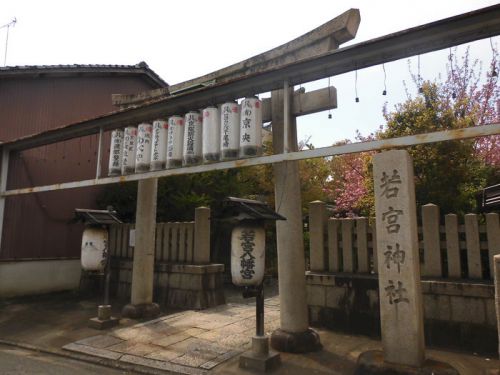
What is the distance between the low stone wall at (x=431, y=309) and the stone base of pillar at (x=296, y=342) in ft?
4.22

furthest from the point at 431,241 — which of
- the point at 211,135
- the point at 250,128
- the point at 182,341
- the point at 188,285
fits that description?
the point at 188,285

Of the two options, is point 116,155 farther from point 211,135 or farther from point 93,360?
A: point 93,360

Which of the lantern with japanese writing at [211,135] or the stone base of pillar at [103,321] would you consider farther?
the stone base of pillar at [103,321]

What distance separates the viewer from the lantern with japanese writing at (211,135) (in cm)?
720

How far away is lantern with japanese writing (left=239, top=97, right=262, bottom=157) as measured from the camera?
6711 millimetres

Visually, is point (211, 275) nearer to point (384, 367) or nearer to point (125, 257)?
point (125, 257)

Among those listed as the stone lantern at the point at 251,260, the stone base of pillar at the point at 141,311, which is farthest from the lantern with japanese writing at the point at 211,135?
the stone base of pillar at the point at 141,311

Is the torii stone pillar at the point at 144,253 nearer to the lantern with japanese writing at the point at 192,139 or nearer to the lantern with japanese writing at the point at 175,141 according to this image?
the lantern with japanese writing at the point at 175,141

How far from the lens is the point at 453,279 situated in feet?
24.8

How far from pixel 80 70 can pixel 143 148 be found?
8.63m

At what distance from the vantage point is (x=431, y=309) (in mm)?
7500

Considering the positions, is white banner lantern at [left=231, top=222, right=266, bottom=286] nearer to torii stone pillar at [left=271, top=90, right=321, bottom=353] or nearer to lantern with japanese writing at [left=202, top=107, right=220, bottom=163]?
torii stone pillar at [left=271, top=90, right=321, bottom=353]

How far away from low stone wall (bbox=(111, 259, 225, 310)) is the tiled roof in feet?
26.7

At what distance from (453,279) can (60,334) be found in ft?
28.1
